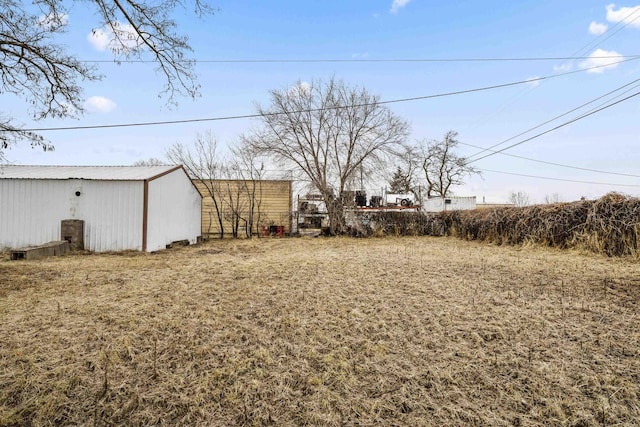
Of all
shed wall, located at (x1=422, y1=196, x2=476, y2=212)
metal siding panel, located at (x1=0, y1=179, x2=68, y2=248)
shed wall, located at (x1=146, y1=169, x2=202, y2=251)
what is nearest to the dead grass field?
shed wall, located at (x1=146, y1=169, x2=202, y2=251)

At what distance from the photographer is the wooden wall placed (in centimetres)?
1486

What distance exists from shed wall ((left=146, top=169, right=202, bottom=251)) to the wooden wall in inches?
64.1

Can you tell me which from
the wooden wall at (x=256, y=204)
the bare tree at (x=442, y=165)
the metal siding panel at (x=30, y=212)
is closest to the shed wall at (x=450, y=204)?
the bare tree at (x=442, y=165)

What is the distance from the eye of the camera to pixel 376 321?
3.18 m

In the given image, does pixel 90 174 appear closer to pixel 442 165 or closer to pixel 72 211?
pixel 72 211

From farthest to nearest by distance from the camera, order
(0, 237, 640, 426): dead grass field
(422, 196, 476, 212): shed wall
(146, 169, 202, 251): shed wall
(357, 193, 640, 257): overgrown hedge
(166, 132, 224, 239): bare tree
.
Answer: (422, 196, 476, 212): shed wall < (166, 132, 224, 239): bare tree < (146, 169, 202, 251): shed wall < (357, 193, 640, 257): overgrown hedge < (0, 237, 640, 426): dead grass field

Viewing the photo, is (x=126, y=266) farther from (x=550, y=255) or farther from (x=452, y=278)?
(x=550, y=255)

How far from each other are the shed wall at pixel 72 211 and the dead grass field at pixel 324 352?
4481 millimetres

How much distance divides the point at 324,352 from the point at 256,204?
1309 cm

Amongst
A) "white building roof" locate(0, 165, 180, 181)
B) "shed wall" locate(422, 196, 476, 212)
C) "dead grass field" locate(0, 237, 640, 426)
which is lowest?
"dead grass field" locate(0, 237, 640, 426)

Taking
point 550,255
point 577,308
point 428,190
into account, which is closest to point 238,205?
point 550,255

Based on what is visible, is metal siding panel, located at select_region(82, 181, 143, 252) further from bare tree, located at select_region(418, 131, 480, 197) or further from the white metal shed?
bare tree, located at select_region(418, 131, 480, 197)

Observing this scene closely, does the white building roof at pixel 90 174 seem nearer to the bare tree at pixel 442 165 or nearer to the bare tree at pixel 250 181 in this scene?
the bare tree at pixel 250 181

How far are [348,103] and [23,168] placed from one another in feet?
40.9
